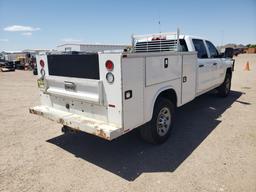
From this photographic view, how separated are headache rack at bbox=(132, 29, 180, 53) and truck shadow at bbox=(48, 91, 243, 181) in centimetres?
194

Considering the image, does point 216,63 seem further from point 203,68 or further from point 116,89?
point 116,89

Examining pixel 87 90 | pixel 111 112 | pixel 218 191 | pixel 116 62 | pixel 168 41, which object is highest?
pixel 168 41

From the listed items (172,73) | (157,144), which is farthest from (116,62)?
(157,144)

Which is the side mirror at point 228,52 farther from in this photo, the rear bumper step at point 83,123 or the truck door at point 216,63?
the rear bumper step at point 83,123

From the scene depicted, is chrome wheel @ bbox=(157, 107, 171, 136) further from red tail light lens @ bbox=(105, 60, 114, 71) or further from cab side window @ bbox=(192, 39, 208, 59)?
cab side window @ bbox=(192, 39, 208, 59)

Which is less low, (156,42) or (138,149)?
(156,42)

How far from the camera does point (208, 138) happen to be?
453 cm

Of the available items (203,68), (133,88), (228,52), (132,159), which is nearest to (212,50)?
(228,52)

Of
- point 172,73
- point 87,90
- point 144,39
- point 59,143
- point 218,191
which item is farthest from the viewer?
point 144,39

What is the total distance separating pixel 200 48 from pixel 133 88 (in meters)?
3.47

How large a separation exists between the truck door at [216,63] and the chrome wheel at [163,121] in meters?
2.83

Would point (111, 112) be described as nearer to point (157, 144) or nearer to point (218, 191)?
point (157, 144)

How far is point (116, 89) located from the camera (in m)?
3.06

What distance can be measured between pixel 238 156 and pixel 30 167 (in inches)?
140
